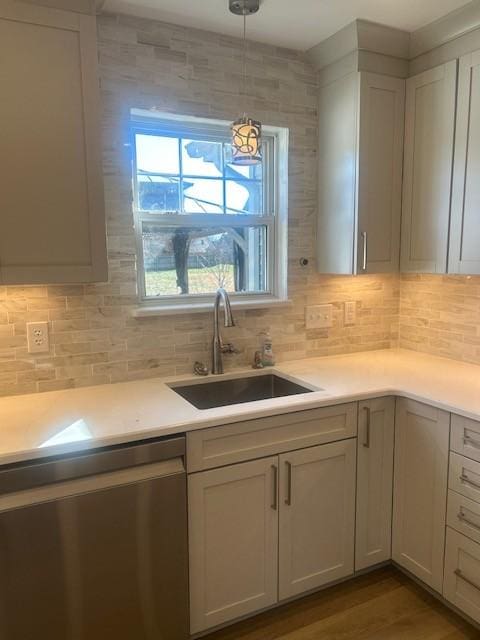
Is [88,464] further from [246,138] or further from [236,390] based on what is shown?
Result: [246,138]

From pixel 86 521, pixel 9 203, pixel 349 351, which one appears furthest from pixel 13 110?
pixel 349 351

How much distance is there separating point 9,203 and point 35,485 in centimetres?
93

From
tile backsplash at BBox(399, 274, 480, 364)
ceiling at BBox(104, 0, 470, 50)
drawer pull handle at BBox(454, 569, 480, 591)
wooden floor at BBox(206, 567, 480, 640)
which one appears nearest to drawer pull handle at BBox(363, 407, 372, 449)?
drawer pull handle at BBox(454, 569, 480, 591)

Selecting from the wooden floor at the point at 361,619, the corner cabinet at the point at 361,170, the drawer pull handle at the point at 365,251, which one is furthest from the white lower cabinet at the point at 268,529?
the corner cabinet at the point at 361,170

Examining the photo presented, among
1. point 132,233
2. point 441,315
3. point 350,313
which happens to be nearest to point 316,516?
point 350,313

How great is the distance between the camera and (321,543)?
196 centimetres

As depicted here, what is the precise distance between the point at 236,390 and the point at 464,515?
42.7 inches

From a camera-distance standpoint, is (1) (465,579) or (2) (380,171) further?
(2) (380,171)

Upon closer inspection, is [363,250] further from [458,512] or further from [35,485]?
[35,485]

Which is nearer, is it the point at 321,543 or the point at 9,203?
the point at 9,203

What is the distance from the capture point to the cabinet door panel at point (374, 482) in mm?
2012

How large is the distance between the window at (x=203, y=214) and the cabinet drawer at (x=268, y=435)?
2.57ft

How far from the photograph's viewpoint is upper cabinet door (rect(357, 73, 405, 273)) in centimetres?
222

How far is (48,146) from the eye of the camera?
5.30 ft
